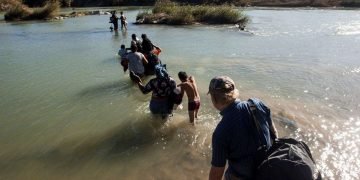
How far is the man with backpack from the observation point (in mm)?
3531

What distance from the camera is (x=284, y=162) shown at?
3.51 m

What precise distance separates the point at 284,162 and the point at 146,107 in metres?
7.39

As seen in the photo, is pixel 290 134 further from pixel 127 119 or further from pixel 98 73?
pixel 98 73

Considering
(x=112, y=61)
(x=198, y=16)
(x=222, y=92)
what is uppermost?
(x=222, y=92)

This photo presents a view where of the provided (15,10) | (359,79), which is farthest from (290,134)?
(15,10)

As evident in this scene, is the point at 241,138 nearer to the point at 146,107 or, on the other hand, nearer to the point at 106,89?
the point at 146,107

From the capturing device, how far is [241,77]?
45.6 feet

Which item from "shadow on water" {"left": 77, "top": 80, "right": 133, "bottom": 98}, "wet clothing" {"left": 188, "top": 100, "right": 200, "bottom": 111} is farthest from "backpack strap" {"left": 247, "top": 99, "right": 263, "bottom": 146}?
"shadow on water" {"left": 77, "top": 80, "right": 133, "bottom": 98}

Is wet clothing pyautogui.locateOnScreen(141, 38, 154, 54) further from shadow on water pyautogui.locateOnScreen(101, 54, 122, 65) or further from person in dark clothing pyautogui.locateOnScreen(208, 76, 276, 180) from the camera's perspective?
person in dark clothing pyautogui.locateOnScreen(208, 76, 276, 180)

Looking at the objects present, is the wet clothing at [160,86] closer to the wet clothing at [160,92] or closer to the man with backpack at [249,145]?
the wet clothing at [160,92]

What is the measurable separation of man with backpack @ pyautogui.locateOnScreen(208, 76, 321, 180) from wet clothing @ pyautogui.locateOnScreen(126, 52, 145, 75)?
28.1 feet

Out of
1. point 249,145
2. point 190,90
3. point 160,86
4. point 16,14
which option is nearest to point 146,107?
point 160,86

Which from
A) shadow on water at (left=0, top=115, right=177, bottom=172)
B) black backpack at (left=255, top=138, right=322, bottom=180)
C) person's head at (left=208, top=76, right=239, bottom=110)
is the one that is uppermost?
person's head at (left=208, top=76, right=239, bottom=110)

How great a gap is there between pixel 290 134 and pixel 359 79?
6.30 m
